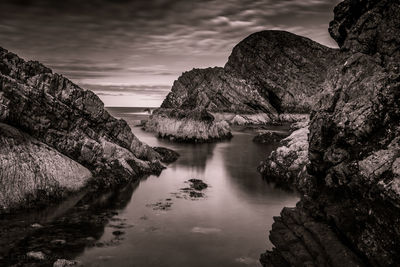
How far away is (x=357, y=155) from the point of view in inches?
466

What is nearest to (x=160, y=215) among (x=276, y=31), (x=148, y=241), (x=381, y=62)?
(x=148, y=241)

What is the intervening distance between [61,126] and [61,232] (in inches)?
458

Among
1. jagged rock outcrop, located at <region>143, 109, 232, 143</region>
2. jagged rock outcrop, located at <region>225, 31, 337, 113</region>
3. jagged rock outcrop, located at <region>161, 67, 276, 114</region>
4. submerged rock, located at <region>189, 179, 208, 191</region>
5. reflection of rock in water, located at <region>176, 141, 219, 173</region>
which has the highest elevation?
jagged rock outcrop, located at <region>225, 31, 337, 113</region>

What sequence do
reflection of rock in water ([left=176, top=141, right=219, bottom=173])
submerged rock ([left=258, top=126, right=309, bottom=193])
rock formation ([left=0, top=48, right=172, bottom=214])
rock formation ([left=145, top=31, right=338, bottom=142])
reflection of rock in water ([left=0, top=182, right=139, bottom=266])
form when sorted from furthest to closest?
rock formation ([left=145, top=31, right=338, bottom=142]), reflection of rock in water ([left=176, top=141, right=219, bottom=173]), submerged rock ([left=258, top=126, right=309, bottom=193]), rock formation ([left=0, top=48, right=172, bottom=214]), reflection of rock in water ([left=0, top=182, right=139, bottom=266])

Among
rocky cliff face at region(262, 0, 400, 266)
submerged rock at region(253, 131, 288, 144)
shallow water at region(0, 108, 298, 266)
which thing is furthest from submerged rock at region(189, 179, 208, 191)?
submerged rock at region(253, 131, 288, 144)

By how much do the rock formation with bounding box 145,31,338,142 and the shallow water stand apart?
77716 millimetres

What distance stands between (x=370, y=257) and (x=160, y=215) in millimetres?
14359

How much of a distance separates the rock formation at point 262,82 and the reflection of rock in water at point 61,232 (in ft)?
278

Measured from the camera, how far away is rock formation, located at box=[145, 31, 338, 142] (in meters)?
117

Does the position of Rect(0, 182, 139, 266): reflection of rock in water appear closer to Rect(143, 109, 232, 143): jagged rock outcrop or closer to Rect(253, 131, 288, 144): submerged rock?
Rect(143, 109, 232, 143): jagged rock outcrop

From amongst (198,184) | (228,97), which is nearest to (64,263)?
(198,184)

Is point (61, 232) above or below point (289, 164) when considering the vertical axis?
below

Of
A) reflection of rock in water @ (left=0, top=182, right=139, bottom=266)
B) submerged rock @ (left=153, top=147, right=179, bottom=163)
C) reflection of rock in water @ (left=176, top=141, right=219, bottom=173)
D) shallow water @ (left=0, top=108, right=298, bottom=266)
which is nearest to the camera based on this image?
reflection of rock in water @ (left=0, top=182, right=139, bottom=266)

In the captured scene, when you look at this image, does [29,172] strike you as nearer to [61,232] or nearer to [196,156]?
[61,232]
